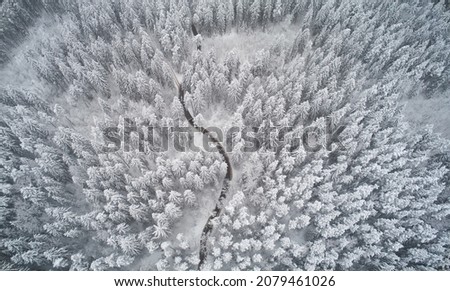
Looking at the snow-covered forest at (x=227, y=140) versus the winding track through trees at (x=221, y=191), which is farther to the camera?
the winding track through trees at (x=221, y=191)

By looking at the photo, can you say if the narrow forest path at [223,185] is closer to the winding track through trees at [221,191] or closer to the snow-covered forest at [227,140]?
the winding track through trees at [221,191]

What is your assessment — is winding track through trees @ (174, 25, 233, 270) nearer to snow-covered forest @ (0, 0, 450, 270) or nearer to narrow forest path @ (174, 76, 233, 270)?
narrow forest path @ (174, 76, 233, 270)

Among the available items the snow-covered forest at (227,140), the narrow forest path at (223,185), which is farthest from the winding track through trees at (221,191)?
the snow-covered forest at (227,140)

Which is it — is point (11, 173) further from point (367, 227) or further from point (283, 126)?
point (367, 227)

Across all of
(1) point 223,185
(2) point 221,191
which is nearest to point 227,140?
(1) point 223,185

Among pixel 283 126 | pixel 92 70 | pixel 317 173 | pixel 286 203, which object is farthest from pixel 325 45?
pixel 92 70

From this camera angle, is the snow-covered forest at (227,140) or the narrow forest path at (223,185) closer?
the snow-covered forest at (227,140)

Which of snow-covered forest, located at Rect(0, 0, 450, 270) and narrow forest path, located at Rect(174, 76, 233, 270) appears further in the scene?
narrow forest path, located at Rect(174, 76, 233, 270)

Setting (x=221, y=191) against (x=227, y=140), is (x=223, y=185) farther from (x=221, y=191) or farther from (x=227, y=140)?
(x=227, y=140)

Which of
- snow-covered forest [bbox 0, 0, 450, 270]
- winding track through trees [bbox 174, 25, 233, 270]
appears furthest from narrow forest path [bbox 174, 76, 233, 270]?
snow-covered forest [bbox 0, 0, 450, 270]
